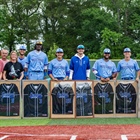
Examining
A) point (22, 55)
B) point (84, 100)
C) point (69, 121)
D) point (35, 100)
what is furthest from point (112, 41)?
point (69, 121)

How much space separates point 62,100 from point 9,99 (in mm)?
1520

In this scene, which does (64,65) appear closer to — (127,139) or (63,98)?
(63,98)

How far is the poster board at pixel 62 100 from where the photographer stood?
12.6 meters

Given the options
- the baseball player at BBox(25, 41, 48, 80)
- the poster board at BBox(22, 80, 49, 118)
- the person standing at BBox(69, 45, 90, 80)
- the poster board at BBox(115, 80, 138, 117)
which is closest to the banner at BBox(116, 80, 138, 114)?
the poster board at BBox(115, 80, 138, 117)

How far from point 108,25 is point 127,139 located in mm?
35875

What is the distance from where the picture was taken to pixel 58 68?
41.5 feet

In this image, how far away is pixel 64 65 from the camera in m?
12.7

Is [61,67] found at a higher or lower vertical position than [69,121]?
higher

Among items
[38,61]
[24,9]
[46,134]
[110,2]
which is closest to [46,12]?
[24,9]

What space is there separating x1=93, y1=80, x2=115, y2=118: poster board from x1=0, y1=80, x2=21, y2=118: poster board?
87.4 inches

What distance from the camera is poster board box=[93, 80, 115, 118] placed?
12.7 meters

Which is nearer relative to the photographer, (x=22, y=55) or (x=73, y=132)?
(x=73, y=132)

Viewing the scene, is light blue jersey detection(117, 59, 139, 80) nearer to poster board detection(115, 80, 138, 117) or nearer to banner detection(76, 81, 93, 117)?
poster board detection(115, 80, 138, 117)

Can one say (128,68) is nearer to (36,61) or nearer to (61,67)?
(61,67)
